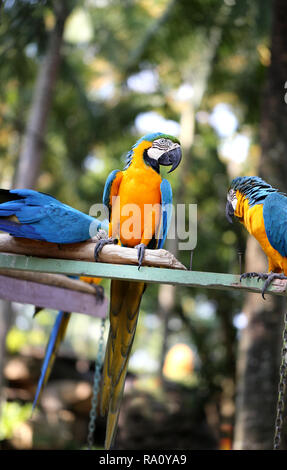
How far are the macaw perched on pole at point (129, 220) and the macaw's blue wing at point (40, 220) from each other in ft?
0.93

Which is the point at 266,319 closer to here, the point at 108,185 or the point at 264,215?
the point at 264,215

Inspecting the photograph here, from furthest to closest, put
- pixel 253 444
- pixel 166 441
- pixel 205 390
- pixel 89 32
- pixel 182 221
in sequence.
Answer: pixel 89 32 < pixel 205 390 < pixel 166 441 < pixel 253 444 < pixel 182 221

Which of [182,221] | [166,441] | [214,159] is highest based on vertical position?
[214,159]

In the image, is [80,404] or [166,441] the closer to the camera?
[166,441]

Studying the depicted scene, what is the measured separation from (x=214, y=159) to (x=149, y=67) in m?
2.00

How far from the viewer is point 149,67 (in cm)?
781

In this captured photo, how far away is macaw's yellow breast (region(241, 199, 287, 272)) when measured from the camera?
2.09 meters

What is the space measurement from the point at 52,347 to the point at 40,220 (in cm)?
145

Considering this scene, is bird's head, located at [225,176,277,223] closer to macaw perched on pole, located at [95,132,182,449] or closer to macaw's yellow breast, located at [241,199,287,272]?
macaw's yellow breast, located at [241,199,287,272]

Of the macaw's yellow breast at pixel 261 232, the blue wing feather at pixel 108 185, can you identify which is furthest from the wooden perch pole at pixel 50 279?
the macaw's yellow breast at pixel 261 232

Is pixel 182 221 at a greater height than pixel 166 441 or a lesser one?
greater

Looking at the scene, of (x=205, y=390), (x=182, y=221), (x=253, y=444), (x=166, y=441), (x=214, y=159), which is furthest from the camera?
(x=214, y=159)
